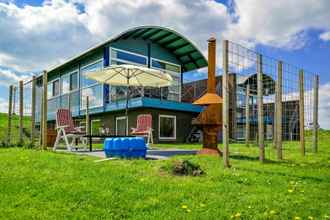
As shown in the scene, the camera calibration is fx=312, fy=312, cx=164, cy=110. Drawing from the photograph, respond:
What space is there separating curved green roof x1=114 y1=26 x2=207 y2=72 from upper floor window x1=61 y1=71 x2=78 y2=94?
200 inches

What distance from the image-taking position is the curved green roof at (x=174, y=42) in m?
17.0

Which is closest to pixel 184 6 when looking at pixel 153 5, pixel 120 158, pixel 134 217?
pixel 153 5

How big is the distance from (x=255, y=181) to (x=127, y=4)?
30.3 ft

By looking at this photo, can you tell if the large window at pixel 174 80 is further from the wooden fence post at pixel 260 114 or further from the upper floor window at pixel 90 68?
the wooden fence post at pixel 260 114

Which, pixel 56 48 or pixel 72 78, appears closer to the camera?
pixel 56 48

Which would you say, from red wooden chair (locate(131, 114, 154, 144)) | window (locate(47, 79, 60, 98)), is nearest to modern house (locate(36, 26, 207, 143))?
window (locate(47, 79, 60, 98))

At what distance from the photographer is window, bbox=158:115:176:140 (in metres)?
16.1

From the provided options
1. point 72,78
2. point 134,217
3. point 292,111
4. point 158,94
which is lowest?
point 134,217

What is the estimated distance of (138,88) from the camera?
51.3ft

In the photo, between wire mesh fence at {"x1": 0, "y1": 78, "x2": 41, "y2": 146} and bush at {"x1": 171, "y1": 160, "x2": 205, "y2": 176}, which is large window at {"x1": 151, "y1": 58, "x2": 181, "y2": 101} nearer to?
wire mesh fence at {"x1": 0, "y1": 78, "x2": 41, "y2": 146}

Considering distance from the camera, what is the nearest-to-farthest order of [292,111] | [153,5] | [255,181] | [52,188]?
[52,188]
[255,181]
[292,111]
[153,5]

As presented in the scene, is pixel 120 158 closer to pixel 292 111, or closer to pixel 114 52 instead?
pixel 292 111

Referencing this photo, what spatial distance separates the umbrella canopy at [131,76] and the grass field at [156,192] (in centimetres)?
506

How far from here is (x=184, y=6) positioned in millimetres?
10188
